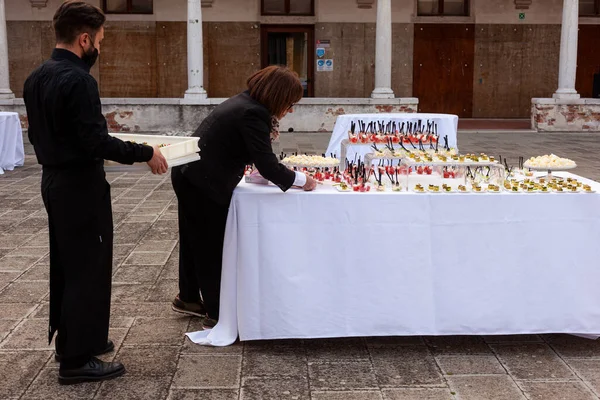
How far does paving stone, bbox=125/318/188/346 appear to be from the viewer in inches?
164

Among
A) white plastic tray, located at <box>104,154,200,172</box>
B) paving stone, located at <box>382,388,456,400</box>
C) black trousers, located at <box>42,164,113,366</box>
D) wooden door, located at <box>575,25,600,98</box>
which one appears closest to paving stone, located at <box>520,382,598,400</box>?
paving stone, located at <box>382,388,456,400</box>

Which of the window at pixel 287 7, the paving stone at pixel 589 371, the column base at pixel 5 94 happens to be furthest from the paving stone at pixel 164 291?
the window at pixel 287 7

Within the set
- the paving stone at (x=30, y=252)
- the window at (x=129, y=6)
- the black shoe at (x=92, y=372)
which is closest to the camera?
the black shoe at (x=92, y=372)

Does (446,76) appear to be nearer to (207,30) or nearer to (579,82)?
(579,82)

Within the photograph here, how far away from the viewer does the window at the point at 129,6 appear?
59.2 ft

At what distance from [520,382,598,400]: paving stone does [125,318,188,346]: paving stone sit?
181 cm

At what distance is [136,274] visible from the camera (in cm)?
549

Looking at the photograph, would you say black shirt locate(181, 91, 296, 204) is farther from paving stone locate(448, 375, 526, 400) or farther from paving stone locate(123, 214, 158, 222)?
paving stone locate(123, 214, 158, 222)

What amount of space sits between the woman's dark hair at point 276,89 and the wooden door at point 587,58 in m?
16.3

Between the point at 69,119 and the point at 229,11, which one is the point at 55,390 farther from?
the point at 229,11

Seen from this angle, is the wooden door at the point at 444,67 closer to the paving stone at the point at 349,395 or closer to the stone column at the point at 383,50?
the stone column at the point at 383,50

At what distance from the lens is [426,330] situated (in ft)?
13.2

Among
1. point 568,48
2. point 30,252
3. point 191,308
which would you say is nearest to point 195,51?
point 568,48

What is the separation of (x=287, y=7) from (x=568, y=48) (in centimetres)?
651
